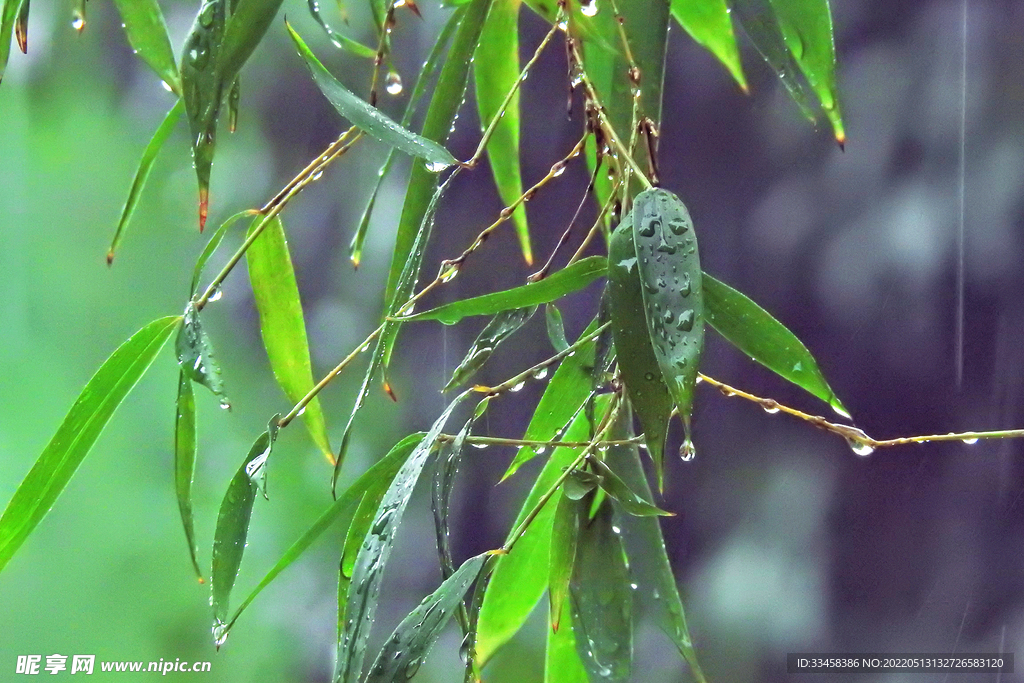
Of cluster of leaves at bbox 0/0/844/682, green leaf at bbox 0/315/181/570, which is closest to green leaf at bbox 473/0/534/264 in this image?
cluster of leaves at bbox 0/0/844/682

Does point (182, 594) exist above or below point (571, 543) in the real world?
below

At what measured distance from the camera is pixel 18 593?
0.81 meters

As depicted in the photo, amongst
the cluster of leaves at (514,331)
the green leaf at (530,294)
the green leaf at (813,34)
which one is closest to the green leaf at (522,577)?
the cluster of leaves at (514,331)

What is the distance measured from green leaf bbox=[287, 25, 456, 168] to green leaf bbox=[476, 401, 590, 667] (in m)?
0.19

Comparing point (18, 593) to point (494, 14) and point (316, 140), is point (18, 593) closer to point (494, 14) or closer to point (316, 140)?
point (316, 140)

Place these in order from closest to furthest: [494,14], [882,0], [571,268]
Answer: [571,268], [494,14], [882,0]

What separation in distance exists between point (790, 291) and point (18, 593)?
2.62 feet

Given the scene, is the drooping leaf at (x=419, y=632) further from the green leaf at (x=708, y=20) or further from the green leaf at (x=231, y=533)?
the green leaf at (x=708, y=20)

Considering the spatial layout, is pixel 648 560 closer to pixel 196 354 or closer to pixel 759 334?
pixel 759 334

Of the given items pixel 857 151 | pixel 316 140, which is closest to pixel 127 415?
pixel 316 140

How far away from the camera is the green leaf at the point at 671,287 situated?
0.90ft

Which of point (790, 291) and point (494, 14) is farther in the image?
point (790, 291)

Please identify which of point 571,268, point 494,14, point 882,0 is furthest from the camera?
point 882,0

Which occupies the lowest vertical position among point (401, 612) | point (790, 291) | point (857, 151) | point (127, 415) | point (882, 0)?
point (401, 612)
